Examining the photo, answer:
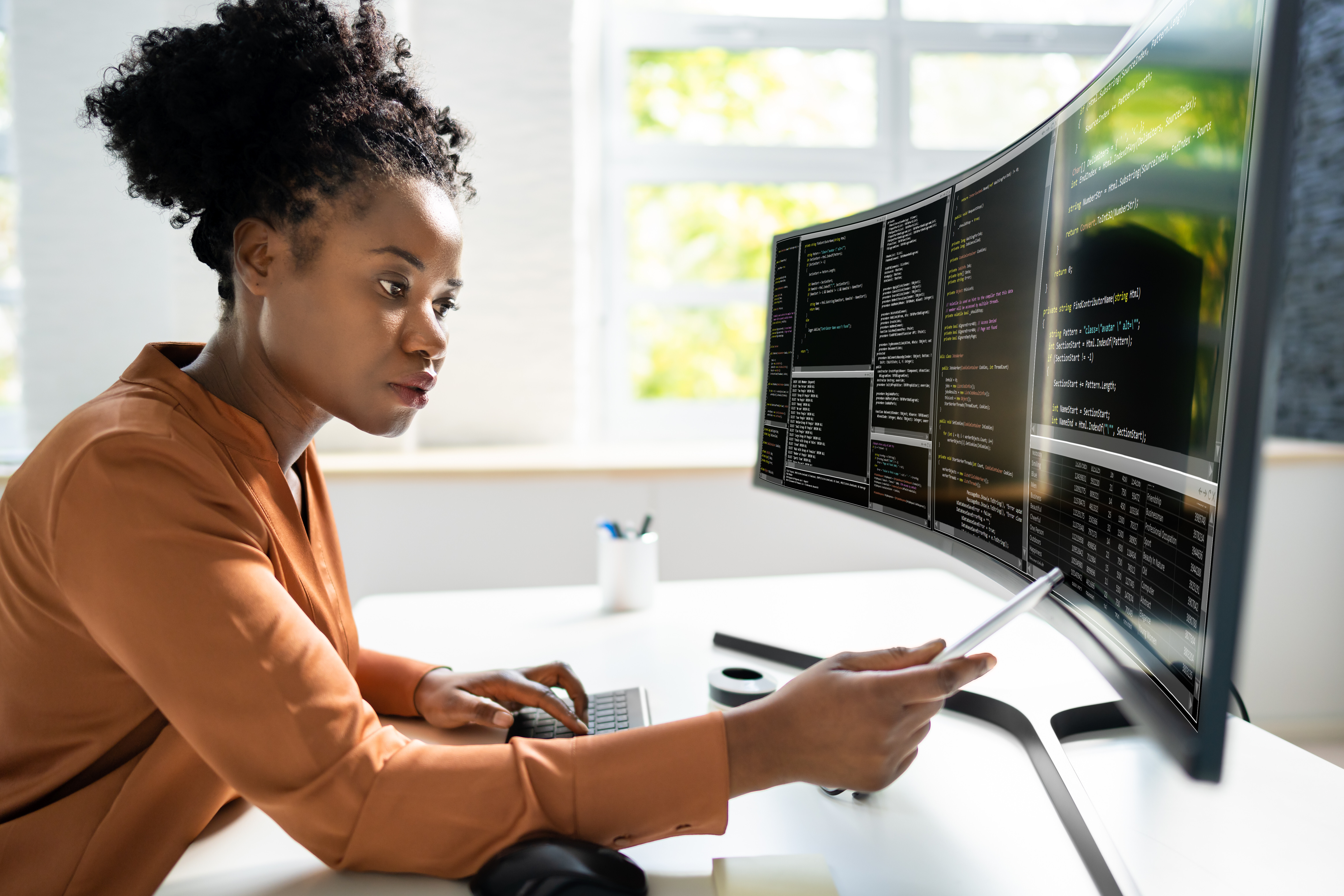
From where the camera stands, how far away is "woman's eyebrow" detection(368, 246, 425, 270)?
2.32 feet

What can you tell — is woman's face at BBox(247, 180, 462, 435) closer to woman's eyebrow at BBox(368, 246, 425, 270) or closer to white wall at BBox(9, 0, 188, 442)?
woman's eyebrow at BBox(368, 246, 425, 270)

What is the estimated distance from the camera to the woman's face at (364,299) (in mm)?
707

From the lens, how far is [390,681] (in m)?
0.89

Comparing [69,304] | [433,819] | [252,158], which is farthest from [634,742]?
[69,304]

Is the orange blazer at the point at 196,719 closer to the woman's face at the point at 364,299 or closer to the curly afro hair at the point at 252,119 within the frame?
the woman's face at the point at 364,299

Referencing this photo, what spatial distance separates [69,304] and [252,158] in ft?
6.25

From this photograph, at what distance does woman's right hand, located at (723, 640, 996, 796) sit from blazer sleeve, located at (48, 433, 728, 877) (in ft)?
0.08

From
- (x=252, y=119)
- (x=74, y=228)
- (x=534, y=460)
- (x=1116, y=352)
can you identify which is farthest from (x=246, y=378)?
(x=74, y=228)

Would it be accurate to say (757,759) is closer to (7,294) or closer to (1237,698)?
(1237,698)

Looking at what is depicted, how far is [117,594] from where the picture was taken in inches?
20.7

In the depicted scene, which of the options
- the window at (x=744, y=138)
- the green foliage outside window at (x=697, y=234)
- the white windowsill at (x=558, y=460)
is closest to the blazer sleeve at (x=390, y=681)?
the white windowsill at (x=558, y=460)

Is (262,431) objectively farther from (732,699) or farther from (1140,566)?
(1140,566)

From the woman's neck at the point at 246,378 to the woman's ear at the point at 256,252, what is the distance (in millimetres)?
54

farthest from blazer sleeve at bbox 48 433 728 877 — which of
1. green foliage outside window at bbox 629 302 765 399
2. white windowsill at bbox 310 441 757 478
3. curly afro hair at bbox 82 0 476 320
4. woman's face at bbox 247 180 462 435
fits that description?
green foliage outside window at bbox 629 302 765 399
